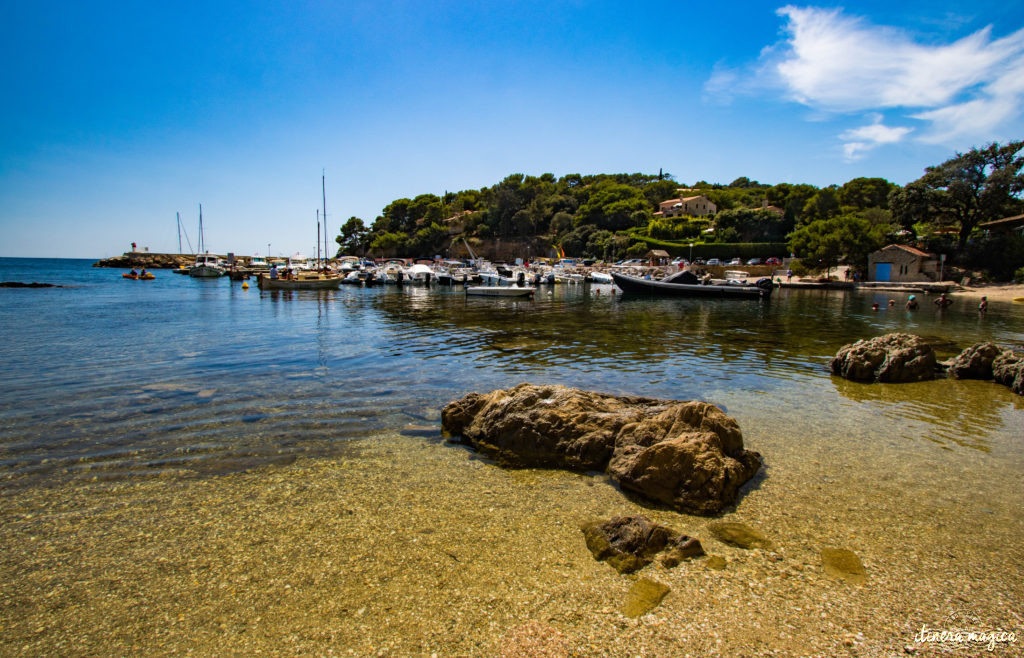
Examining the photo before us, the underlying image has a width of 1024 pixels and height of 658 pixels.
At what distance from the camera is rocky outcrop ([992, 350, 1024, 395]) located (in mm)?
12211

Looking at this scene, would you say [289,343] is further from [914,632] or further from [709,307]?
[709,307]

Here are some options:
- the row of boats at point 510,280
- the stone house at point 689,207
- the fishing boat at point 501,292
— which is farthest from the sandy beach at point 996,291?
the stone house at point 689,207

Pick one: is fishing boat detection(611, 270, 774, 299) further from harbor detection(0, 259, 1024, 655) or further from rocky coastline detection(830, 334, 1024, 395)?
harbor detection(0, 259, 1024, 655)

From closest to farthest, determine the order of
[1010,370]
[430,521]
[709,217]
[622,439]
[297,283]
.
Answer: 1. [430,521]
2. [622,439]
3. [1010,370]
4. [297,283]
5. [709,217]

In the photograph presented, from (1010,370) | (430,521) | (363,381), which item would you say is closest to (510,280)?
(363,381)

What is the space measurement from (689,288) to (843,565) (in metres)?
48.5

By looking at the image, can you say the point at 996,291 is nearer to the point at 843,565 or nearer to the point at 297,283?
the point at 843,565

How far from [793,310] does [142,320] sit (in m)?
43.3

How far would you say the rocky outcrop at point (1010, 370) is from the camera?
12211mm

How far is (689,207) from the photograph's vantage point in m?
115

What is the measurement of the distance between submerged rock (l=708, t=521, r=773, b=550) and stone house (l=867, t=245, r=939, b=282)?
7045 centimetres

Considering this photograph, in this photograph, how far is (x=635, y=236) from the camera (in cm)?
9612

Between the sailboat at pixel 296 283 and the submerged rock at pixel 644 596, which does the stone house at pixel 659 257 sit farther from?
the submerged rock at pixel 644 596

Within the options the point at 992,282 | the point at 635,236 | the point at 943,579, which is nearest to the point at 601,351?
the point at 943,579
